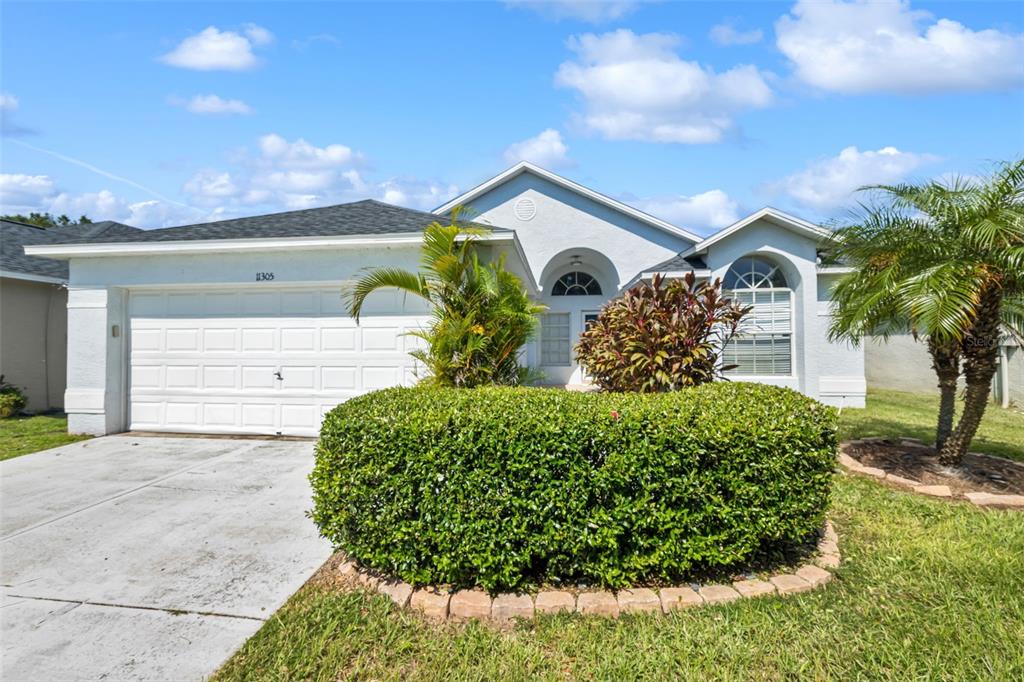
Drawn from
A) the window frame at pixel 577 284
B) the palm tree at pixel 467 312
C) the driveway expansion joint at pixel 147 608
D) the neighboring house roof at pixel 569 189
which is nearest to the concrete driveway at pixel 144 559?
the driveway expansion joint at pixel 147 608

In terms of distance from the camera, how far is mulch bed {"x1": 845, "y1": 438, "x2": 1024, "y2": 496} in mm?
5520

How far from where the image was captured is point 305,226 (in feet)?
28.1

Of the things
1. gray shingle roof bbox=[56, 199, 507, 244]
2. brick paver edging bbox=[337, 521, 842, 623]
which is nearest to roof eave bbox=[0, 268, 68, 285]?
gray shingle roof bbox=[56, 199, 507, 244]

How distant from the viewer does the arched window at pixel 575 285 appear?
1603cm

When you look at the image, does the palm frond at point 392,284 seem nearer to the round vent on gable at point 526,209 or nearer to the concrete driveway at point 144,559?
the concrete driveway at point 144,559

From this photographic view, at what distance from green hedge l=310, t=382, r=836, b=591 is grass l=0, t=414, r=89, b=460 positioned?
742 centimetres

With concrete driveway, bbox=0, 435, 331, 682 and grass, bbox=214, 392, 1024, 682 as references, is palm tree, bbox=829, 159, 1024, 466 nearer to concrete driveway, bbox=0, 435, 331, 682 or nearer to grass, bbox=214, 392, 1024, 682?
grass, bbox=214, 392, 1024, 682

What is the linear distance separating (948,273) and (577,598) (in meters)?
5.12

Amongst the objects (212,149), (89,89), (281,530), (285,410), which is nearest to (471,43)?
(212,149)

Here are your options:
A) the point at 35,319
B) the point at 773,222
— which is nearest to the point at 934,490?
the point at 773,222

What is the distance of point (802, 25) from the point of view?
26.9 feet

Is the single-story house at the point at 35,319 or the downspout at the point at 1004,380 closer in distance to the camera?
the single-story house at the point at 35,319

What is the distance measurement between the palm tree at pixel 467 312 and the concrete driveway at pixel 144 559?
243cm

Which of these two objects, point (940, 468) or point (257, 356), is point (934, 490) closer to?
point (940, 468)
